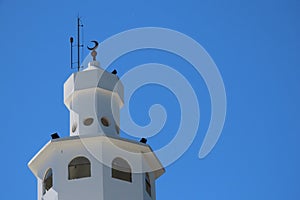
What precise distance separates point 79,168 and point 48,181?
1.67 meters

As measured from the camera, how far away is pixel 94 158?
160 feet

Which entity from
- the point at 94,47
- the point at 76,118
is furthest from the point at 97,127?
the point at 94,47

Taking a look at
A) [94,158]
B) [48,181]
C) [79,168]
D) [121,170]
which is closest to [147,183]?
[121,170]

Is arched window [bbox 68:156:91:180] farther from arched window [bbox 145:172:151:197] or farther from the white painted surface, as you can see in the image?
arched window [bbox 145:172:151:197]

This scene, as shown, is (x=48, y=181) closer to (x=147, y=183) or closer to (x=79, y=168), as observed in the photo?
(x=79, y=168)

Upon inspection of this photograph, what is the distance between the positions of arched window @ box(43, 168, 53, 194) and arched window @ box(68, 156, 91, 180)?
1.04 metres

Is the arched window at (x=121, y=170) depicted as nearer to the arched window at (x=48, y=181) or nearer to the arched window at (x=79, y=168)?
the arched window at (x=79, y=168)

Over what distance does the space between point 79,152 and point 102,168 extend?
138cm

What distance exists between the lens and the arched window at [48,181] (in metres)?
49.6

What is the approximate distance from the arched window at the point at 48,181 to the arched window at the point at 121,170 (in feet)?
9.89

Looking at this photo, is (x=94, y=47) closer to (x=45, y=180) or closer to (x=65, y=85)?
(x=65, y=85)

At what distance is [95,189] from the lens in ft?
158

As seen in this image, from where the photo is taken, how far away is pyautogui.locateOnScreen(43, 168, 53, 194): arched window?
4963 centimetres

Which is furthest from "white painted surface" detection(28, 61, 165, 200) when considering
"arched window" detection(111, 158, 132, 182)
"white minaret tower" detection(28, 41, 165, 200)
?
"arched window" detection(111, 158, 132, 182)
